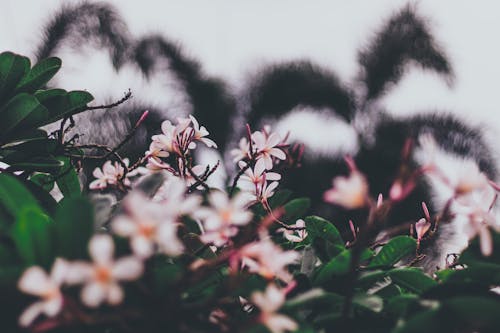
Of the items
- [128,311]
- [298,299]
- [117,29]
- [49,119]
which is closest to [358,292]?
[298,299]

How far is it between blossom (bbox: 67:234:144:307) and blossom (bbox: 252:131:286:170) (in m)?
0.56

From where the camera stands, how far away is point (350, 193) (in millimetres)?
485

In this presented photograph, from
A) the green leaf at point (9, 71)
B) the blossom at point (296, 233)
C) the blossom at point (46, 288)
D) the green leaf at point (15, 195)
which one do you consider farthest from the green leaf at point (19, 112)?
the blossom at point (46, 288)

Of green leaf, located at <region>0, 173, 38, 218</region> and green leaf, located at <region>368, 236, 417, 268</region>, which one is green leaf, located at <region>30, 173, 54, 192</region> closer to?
green leaf, located at <region>0, 173, 38, 218</region>

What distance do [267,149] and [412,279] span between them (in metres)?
0.39

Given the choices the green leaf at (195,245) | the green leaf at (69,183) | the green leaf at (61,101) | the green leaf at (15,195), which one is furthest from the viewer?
the green leaf at (61,101)

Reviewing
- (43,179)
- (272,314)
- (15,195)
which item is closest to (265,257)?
(272,314)

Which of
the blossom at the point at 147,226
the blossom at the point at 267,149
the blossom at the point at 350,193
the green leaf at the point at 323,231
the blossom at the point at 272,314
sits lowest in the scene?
the green leaf at the point at 323,231

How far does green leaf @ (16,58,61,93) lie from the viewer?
Answer: 107 cm

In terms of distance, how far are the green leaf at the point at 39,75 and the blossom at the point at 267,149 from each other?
0.45m

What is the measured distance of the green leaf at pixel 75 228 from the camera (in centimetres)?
48

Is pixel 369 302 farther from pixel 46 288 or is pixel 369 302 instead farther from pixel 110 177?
pixel 110 177

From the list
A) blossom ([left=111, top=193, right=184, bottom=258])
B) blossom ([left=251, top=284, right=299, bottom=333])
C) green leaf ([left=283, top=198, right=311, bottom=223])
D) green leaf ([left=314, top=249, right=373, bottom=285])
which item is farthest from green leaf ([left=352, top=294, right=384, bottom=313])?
green leaf ([left=283, top=198, right=311, bottom=223])

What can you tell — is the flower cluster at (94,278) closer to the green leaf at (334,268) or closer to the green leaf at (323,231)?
the green leaf at (334,268)
